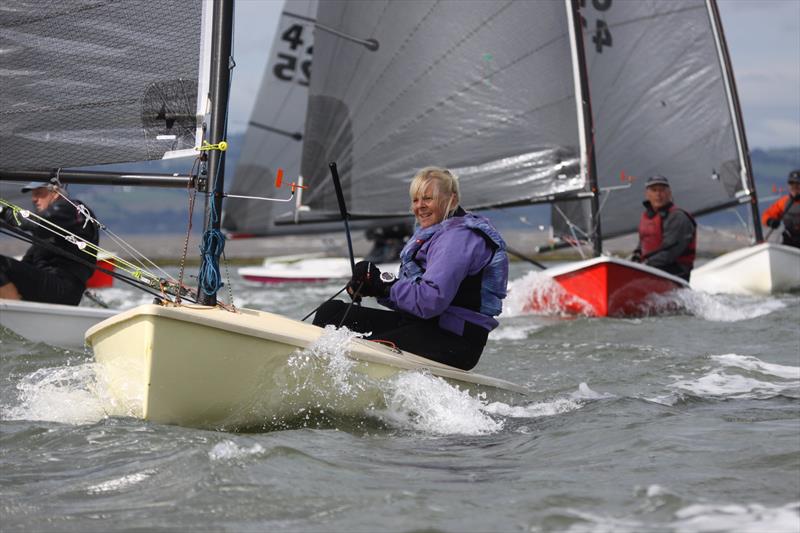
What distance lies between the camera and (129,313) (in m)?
3.77

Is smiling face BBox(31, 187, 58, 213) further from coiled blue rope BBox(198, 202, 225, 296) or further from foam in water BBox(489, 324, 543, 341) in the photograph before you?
foam in water BBox(489, 324, 543, 341)

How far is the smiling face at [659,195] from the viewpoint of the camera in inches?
386

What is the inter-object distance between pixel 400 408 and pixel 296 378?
0.45 metres

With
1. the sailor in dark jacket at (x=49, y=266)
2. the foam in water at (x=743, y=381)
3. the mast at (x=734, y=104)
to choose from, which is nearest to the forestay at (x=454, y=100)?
the mast at (x=734, y=104)

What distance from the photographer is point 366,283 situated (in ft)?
14.1

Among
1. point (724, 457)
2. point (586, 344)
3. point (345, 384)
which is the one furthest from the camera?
point (586, 344)

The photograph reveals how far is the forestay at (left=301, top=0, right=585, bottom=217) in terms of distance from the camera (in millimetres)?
10961

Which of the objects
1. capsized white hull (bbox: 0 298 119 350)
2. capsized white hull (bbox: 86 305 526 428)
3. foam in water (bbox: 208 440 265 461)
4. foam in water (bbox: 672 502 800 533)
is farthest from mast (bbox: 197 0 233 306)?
capsized white hull (bbox: 0 298 119 350)

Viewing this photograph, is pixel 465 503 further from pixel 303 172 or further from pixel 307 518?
pixel 303 172

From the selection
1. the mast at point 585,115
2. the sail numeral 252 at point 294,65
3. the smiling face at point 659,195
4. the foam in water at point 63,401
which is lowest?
the foam in water at point 63,401

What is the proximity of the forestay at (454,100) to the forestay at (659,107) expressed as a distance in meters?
1.55

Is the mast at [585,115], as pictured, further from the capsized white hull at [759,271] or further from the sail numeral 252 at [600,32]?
the capsized white hull at [759,271]

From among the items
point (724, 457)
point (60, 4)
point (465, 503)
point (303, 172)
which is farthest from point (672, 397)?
point (303, 172)

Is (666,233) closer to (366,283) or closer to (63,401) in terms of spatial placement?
(366,283)
